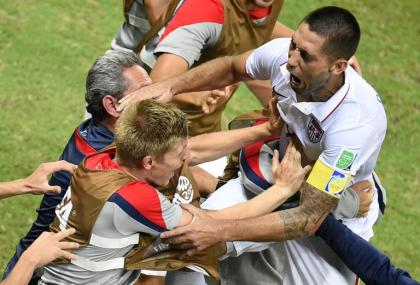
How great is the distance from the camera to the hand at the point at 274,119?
4.20m

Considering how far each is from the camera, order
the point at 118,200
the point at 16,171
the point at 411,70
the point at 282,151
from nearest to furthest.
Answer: the point at 118,200
the point at 282,151
the point at 16,171
the point at 411,70

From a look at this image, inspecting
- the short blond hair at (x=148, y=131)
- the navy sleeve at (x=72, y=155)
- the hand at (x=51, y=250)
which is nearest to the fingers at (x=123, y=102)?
the navy sleeve at (x=72, y=155)

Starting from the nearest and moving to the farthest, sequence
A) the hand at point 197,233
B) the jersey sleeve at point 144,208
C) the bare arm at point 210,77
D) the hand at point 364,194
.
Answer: the jersey sleeve at point 144,208, the hand at point 197,233, the hand at point 364,194, the bare arm at point 210,77

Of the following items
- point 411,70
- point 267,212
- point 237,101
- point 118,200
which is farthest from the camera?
point 411,70

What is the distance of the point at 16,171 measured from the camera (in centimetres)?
595

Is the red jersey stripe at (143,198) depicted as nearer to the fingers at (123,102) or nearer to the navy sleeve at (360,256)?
the fingers at (123,102)

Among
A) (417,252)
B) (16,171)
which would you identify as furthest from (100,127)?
(417,252)

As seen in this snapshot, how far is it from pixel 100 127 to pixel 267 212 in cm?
83

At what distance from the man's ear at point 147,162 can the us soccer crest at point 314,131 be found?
0.83 m

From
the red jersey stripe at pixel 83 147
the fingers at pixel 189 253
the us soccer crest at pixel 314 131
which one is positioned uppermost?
the us soccer crest at pixel 314 131

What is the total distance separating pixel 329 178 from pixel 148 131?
85 centimetres

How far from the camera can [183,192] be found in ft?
12.2

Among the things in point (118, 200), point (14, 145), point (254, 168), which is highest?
point (118, 200)

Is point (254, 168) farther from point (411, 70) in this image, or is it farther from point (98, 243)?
point (411, 70)
